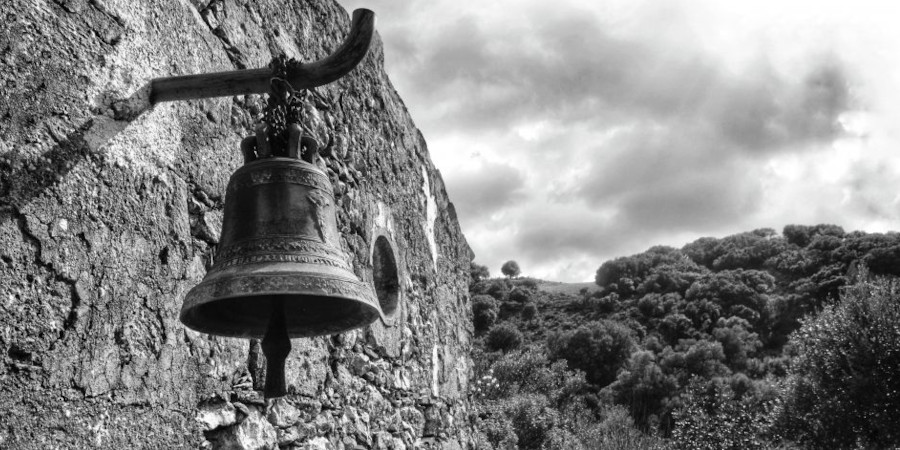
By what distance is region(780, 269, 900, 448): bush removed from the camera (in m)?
13.0

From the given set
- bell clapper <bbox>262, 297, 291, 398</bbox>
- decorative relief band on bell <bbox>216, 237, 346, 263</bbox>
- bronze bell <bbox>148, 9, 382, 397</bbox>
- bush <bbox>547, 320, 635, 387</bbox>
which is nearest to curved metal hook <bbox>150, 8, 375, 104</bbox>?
bronze bell <bbox>148, 9, 382, 397</bbox>

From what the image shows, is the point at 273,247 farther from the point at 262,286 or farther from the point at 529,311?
the point at 529,311

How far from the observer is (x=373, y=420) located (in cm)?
423

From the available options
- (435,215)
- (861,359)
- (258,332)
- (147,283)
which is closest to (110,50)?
(147,283)

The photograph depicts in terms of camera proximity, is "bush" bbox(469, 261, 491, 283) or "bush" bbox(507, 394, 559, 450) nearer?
"bush" bbox(507, 394, 559, 450)

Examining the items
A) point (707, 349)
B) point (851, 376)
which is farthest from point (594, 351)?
point (851, 376)

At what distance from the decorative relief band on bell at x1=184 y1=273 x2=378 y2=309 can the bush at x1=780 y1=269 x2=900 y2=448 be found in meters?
13.3

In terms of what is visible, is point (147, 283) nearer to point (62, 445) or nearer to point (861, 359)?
point (62, 445)

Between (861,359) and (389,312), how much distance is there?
1162cm

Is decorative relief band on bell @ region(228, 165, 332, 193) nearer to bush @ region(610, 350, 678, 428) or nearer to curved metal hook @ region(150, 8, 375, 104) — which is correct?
curved metal hook @ region(150, 8, 375, 104)

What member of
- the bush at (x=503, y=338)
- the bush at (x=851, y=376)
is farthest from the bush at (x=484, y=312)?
the bush at (x=851, y=376)

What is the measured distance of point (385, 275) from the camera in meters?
4.85

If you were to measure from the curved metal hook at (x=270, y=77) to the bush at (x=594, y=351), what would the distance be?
34668mm

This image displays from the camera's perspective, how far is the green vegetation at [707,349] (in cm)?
1370
